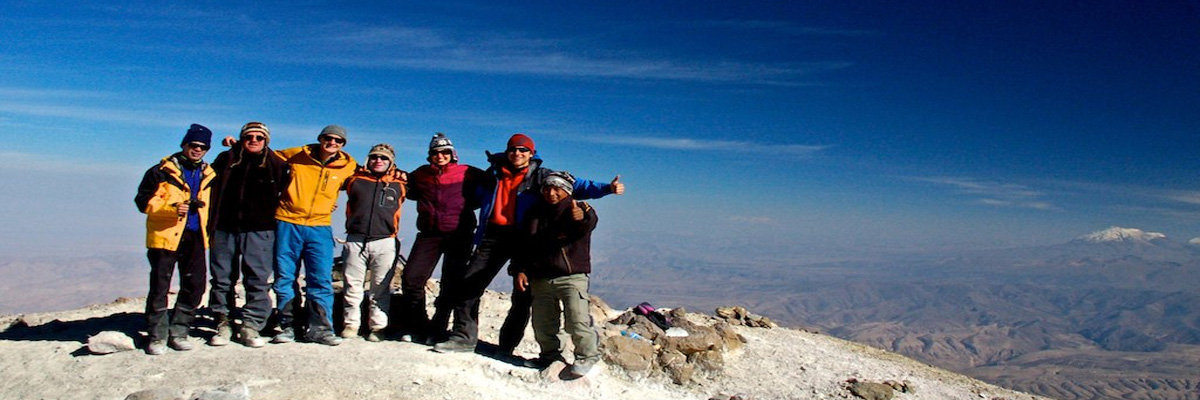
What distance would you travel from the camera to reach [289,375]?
745cm

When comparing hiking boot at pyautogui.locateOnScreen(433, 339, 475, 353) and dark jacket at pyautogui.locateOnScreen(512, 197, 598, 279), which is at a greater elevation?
dark jacket at pyautogui.locateOnScreen(512, 197, 598, 279)

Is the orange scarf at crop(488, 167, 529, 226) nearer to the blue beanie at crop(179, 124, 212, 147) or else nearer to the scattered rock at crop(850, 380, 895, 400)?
the blue beanie at crop(179, 124, 212, 147)

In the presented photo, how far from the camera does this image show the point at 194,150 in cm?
793

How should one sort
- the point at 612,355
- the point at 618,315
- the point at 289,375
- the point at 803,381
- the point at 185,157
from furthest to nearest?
the point at 618,315, the point at 803,381, the point at 612,355, the point at 185,157, the point at 289,375

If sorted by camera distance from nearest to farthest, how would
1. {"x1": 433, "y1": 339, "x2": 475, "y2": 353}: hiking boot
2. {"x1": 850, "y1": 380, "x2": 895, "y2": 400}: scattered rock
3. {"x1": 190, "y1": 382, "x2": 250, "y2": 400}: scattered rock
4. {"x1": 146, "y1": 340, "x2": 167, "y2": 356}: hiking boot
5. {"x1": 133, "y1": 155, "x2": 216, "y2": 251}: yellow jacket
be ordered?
{"x1": 190, "y1": 382, "x2": 250, "y2": 400}: scattered rock → {"x1": 133, "y1": 155, "x2": 216, "y2": 251}: yellow jacket → {"x1": 146, "y1": 340, "x2": 167, "y2": 356}: hiking boot → {"x1": 433, "y1": 339, "x2": 475, "y2": 353}: hiking boot → {"x1": 850, "y1": 380, "x2": 895, "y2": 400}: scattered rock

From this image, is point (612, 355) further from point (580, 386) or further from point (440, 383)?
point (440, 383)

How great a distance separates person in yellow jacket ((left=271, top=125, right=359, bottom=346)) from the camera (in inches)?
322

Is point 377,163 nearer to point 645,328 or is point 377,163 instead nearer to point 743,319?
point 645,328

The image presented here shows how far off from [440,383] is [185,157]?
4.42m

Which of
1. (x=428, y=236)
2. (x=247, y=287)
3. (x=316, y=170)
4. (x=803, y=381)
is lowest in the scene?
(x=803, y=381)

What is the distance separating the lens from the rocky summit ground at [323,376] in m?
7.19

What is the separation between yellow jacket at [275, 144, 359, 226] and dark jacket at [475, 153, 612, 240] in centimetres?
198

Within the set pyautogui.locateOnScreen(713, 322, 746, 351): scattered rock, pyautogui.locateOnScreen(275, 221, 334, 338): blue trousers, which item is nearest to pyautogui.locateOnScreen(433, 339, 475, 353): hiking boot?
pyautogui.locateOnScreen(275, 221, 334, 338): blue trousers

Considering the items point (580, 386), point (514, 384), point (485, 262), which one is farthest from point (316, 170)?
point (580, 386)
